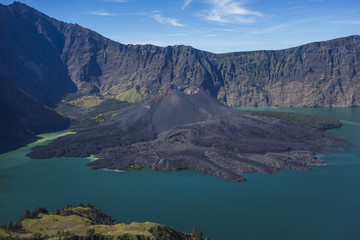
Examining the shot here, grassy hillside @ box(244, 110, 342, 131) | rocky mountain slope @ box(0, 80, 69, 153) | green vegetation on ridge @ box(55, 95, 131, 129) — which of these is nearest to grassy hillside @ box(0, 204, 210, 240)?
rocky mountain slope @ box(0, 80, 69, 153)

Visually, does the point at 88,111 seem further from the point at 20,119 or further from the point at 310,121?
the point at 310,121

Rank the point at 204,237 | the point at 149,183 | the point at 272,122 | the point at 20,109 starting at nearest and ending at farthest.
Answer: the point at 204,237 → the point at 149,183 → the point at 272,122 → the point at 20,109

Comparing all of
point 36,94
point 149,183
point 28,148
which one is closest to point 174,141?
point 149,183

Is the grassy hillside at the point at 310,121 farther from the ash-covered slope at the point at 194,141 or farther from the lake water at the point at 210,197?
the lake water at the point at 210,197

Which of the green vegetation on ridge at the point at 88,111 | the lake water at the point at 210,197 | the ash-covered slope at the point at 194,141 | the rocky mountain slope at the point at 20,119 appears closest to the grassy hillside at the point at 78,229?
the lake water at the point at 210,197

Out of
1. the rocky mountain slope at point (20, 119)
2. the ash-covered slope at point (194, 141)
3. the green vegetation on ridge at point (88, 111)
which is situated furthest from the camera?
the green vegetation on ridge at point (88, 111)

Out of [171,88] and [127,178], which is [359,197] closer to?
[127,178]

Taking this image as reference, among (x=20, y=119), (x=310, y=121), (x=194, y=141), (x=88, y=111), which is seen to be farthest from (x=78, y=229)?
(x=88, y=111)
